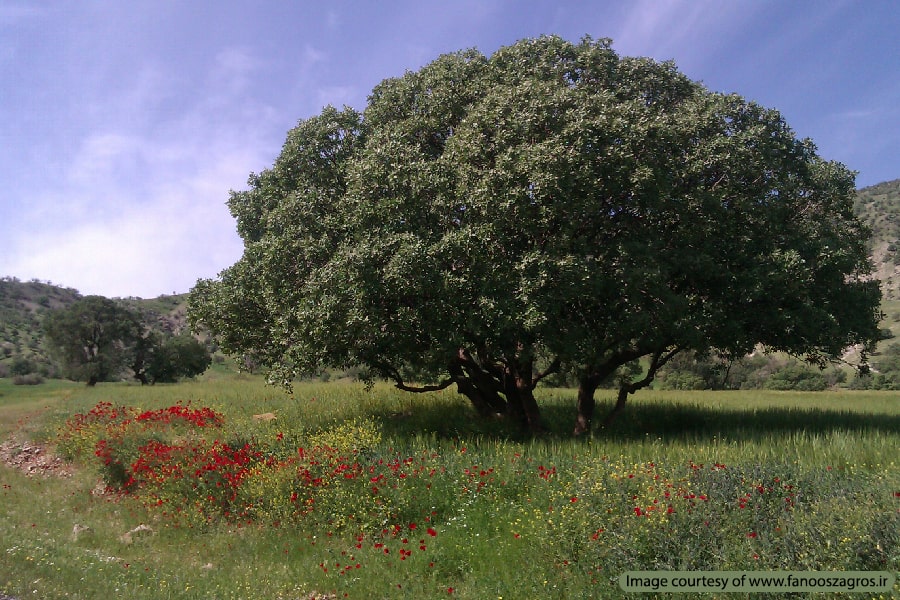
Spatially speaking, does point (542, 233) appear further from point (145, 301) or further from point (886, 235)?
point (145, 301)

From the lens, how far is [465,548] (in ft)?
26.4

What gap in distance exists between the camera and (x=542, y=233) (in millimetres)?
12508

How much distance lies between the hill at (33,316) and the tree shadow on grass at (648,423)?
184ft

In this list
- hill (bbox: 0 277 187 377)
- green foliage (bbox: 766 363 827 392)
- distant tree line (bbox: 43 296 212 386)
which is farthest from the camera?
hill (bbox: 0 277 187 377)

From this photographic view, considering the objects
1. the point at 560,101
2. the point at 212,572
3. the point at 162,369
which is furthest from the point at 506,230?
the point at 162,369

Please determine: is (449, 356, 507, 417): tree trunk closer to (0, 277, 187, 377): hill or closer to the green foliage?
the green foliage

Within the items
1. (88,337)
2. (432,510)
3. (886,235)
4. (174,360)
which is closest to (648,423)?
(432,510)

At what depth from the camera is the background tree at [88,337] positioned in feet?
156

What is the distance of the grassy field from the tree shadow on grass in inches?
7.2

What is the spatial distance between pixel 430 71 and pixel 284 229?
19.7 feet

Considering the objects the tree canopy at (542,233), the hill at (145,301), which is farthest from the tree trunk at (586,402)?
the hill at (145,301)

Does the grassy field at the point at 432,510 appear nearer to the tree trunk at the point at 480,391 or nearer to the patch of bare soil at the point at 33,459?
the patch of bare soil at the point at 33,459

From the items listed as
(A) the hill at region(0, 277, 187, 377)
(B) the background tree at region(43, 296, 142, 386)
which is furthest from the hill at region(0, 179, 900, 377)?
(B) the background tree at region(43, 296, 142, 386)

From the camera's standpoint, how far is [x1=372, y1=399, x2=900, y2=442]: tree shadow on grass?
14.1m
